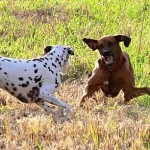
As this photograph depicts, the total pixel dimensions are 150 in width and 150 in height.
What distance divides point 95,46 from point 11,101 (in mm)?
1397

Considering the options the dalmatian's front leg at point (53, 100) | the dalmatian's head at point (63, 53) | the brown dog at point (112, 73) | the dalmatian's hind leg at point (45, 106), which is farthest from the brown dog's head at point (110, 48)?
the dalmatian's hind leg at point (45, 106)

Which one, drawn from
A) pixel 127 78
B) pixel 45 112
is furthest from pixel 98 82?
pixel 45 112

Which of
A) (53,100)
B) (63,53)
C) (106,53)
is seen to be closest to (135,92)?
Result: (106,53)

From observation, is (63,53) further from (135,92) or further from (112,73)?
(135,92)

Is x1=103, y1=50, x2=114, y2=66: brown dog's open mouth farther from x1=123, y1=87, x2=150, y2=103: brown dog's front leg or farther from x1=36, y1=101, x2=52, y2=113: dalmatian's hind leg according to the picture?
x1=36, y1=101, x2=52, y2=113: dalmatian's hind leg

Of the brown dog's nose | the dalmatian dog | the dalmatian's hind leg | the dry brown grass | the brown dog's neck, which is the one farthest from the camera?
the brown dog's neck

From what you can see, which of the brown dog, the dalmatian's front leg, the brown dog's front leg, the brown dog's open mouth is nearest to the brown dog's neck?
the brown dog

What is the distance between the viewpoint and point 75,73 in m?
9.22

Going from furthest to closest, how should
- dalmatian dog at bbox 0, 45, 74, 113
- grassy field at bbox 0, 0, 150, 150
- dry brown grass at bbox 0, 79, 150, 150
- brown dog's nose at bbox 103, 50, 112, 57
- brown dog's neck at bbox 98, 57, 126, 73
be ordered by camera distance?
brown dog's neck at bbox 98, 57, 126, 73 < brown dog's nose at bbox 103, 50, 112, 57 < dalmatian dog at bbox 0, 45, 74, 113 < grassy field at bbox 0, 0, 150, 150 < dry brown grass at bbox 0, 79, 150, 150

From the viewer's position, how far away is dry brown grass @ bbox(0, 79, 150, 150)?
599 cm

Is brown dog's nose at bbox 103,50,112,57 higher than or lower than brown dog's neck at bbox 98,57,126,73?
higher

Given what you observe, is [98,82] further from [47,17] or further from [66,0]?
[66,0]

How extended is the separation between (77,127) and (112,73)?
1692 millimetres

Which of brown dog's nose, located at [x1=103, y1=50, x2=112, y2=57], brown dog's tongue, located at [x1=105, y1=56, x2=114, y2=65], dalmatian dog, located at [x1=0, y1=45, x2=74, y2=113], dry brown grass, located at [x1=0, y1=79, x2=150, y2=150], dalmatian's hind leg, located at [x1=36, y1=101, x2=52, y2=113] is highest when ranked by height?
brown dog's nose, located at [x1=103, y1=50, x2=112, y2=57]
